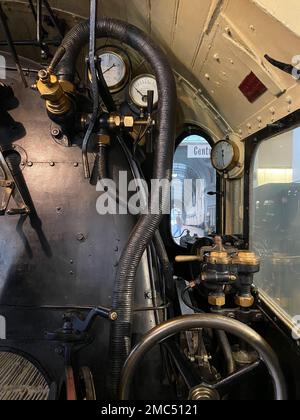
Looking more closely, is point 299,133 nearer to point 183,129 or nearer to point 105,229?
point 105,229

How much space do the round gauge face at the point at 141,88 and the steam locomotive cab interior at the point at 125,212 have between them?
0.26ft

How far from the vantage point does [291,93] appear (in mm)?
1232

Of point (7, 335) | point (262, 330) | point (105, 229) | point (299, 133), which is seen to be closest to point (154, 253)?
point (105, 229)

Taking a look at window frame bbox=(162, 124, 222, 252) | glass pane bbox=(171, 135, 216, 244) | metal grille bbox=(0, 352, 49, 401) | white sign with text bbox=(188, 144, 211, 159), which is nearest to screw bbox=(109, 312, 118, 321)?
metal grille bbox=(0, 352, 49, 401)

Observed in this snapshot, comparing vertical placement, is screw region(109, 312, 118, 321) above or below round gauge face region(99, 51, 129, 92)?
below

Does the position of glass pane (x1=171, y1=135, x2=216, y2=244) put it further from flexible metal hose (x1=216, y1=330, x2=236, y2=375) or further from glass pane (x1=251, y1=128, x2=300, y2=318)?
flexible metal hose (x1=216, y1=330, x2=236, y2=375)

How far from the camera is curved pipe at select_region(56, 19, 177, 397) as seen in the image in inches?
48.8

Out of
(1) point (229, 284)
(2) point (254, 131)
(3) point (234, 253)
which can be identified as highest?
(2) point (254, 131)

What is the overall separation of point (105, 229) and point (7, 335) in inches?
28.2

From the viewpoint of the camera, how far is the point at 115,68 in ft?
5.98

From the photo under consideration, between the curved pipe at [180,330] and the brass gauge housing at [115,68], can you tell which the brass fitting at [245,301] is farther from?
the brass gauge housing at [115,68]

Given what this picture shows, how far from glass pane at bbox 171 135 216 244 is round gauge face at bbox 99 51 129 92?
1057 millimetres

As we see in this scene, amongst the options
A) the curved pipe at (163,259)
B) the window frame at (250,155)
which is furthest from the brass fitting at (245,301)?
the window frame at (250,155)

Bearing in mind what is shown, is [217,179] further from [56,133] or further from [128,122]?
[56,133]
